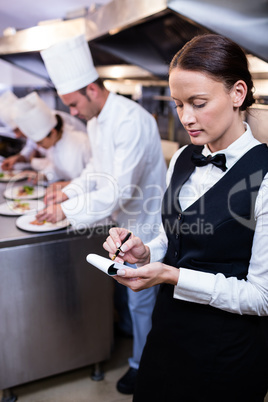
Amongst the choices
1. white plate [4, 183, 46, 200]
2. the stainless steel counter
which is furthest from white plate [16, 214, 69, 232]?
white plate [4, 183, 46, 200]

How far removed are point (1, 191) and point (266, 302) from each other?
2.10m

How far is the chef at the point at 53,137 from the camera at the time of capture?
2.72 m

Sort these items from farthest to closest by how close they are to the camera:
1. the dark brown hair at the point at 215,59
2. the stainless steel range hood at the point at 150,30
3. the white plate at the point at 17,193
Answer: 1. the white plate at the point at 17,193
2. the stainless steel range hood at the point at 150,30
3. the dark brown hair at the point at 215,59

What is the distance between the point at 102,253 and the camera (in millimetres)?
1902

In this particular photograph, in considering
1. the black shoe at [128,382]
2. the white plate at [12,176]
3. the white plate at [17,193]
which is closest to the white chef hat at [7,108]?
the white plate at [12,176]

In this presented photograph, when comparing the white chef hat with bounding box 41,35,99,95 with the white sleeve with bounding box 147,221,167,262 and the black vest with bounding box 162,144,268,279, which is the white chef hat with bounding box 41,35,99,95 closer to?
the white sleeve with bounding box 147,221,167,262

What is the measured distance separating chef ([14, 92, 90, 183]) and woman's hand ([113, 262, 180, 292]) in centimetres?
200

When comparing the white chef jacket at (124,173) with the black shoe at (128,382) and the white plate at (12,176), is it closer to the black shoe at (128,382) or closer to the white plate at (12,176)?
the black shoe at (128,382)

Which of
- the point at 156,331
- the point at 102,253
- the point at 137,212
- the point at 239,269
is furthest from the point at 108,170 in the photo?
the point at 239,269

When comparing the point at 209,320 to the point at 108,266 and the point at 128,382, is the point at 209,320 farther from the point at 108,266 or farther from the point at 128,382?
the point at 128,382

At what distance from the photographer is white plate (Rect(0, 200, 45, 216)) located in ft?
6.53

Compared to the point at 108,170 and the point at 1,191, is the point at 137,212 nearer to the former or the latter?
the point at 108,170

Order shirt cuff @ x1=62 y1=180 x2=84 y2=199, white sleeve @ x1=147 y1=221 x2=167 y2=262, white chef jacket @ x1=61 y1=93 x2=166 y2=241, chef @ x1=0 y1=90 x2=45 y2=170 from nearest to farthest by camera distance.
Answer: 1. white sleeve @ x1=147 y1=221 x2=167 y2=262
2. white chef jacket @ x1=61 y1=93 x2=166 y2=241
3. shirt cuff @ x1=62 y1=180 x2=84 y2=199
4. chef @ x1=0 y1=90 x2=45 y2=170

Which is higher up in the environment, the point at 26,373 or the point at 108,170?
the point at 108,170
